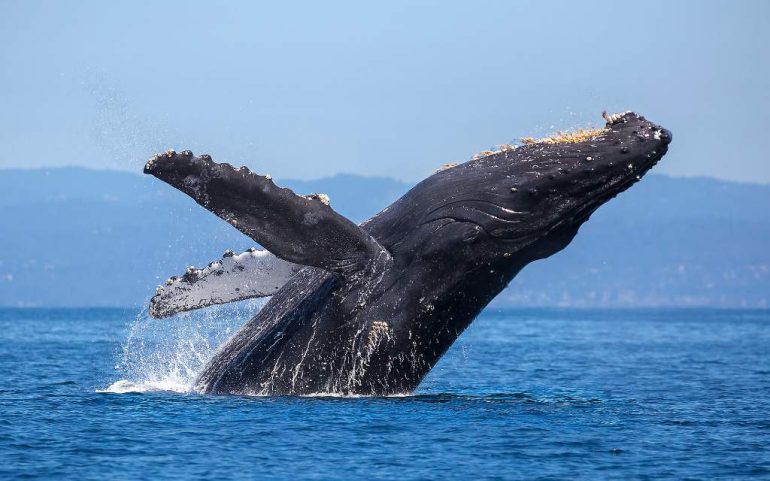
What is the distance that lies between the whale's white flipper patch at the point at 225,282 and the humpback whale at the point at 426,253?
657 mm

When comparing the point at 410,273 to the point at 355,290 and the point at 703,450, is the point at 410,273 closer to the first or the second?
the point at 355,290

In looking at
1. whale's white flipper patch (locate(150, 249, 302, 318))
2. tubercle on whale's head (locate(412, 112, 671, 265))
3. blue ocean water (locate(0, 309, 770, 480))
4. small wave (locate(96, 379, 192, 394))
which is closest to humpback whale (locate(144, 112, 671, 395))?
tubercle on whale's head (locate(412, 112, 671, 265))

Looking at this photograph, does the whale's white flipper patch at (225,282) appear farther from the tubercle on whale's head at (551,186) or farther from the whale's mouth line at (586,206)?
the whale's mouth line at (586,206)

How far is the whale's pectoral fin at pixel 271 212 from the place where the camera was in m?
11.8

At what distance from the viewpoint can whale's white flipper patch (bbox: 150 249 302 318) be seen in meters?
14.2

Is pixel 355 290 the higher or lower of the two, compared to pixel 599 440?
Answer: higher

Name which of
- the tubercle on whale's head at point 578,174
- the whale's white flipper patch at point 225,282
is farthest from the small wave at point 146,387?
the tubercle on whale's head at point 578,174

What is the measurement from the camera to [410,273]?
42.9 feet

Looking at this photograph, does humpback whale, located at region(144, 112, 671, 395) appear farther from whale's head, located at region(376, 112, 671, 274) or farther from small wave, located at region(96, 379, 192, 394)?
small wave, located at region(96, 379, 192, 394)

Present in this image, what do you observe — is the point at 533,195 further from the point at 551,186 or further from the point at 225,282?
the point at 225,282

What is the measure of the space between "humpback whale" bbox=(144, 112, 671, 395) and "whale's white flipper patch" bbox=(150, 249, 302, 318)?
657 mm

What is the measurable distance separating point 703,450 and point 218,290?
560 centimetres

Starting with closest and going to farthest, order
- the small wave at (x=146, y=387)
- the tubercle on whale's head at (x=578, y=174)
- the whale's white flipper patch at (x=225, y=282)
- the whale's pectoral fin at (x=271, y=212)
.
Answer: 1. the whale's pectoral fin at (x=271, y=212)
2. the tubercle on whale's head at (x=578, y=174)
3. the whale's white flipper patch at (x=225, y=282)
4. the small wave at (x=146, y=387)

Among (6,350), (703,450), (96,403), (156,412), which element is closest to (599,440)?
(703,450)
